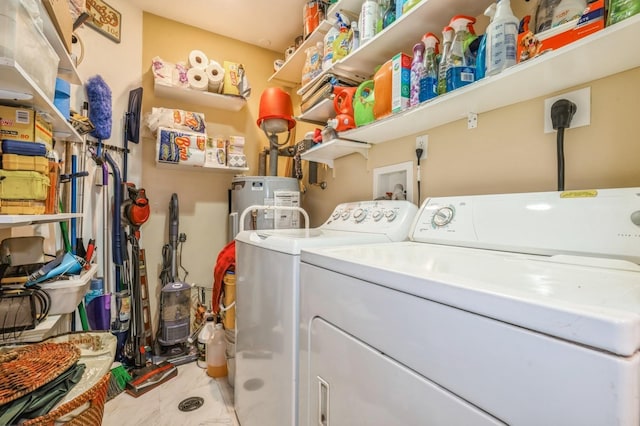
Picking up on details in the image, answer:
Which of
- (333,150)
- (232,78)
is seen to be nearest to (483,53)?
(333,150)

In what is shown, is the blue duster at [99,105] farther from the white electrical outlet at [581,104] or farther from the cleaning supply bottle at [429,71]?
the white electrical outlet at [581,104]

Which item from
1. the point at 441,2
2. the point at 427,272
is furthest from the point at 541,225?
the point at 441,2

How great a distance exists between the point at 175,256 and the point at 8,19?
1.84 metres

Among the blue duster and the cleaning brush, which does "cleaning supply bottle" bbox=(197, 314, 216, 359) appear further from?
the blue duster

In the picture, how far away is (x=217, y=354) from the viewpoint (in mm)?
2084

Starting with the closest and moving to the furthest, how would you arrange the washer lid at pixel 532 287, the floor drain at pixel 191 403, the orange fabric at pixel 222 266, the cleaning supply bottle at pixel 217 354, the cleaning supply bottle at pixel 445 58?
the washer lid at pixel 532 287 → the cleaning supply bottle at pixel 445 58 → the floor drain at pixel 191 403 → the orange fabric at pixel 222 266 → the cleaning supply bottle at pixel 217 354

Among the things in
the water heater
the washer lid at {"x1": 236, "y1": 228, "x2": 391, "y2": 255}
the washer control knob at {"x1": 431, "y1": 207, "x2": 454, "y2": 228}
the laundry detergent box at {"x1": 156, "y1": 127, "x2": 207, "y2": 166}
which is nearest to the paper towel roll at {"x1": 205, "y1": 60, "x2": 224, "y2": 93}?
the laundry detergent box at {"x1": 156, "y1": 127, "x2": 207, "y2": 166}

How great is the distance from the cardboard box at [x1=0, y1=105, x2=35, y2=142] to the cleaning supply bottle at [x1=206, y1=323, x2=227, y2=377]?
1533 mm

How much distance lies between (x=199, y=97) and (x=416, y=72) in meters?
1.95

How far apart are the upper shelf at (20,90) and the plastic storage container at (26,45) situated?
3 centimetres

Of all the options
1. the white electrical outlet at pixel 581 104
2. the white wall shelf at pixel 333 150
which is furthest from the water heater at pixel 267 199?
the white electrical outlet at pixel 581 104

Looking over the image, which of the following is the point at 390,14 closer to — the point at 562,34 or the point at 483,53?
the point at 483,53

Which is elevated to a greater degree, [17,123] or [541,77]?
[541,77]

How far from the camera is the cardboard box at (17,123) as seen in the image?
109cm
